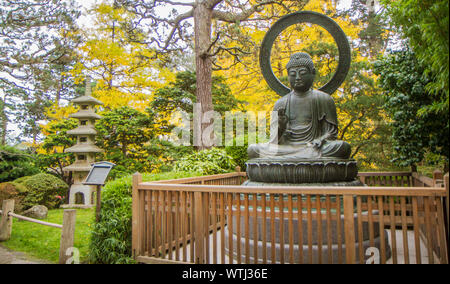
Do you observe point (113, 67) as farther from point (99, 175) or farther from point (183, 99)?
Result: point (99, 175)

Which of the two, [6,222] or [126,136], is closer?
[6,222]

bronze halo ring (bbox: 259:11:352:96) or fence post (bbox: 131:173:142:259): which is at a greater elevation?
bronze halo ring (bbox: 259:11:352:96)

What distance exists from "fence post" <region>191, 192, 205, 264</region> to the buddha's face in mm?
2640

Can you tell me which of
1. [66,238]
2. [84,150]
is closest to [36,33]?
[84,150]

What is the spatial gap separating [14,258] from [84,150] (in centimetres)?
566

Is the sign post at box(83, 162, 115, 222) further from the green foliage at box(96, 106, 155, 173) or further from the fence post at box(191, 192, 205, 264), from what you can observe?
the green foliage at box(96, 106, 155, 173)

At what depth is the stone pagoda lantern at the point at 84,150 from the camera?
30.5 feet

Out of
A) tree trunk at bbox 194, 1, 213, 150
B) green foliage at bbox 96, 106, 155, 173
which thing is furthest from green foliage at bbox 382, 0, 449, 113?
green foliage at bbox 96, 106, 155, 173

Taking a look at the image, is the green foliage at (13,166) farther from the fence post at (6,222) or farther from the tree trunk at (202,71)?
the tree trunk at (202,71)

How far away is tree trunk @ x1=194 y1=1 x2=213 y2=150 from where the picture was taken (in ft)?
30.0

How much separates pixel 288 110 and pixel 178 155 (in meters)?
5.84

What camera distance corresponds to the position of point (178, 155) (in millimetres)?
9977

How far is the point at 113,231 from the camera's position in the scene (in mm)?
3709

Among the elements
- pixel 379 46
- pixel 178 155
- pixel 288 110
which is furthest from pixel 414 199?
pixel 379 46
